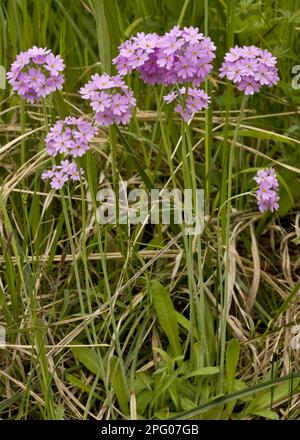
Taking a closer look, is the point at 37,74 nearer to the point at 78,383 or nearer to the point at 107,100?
the point at 107,100

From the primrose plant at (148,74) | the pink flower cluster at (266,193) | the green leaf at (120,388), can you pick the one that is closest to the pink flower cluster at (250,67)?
the primrose plant at (148,74)

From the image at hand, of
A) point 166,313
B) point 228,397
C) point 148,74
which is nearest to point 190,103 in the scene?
point 148,74

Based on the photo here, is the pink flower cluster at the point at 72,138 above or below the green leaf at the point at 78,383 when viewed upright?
above

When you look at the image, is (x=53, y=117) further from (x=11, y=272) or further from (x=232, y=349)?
(x=232, y=349)

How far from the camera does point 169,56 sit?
1.62 metres

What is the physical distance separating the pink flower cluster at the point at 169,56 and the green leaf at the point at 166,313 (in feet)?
1.69

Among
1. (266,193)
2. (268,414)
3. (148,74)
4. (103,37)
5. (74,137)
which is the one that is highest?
(103,37)

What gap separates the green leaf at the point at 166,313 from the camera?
1.95 meters

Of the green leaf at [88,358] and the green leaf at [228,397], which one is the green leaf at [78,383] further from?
the green leaf at [228,397]

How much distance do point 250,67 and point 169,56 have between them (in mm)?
170

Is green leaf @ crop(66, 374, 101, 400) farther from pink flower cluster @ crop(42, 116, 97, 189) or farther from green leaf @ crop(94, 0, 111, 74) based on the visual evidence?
green leaf @ crop(94, 0, 111, 74)
